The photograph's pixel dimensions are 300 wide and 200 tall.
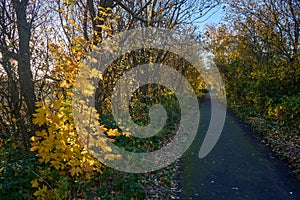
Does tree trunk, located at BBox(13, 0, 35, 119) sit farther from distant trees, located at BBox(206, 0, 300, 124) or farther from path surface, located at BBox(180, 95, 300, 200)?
distant trees, located at BBox(206, 0, 300, 124)

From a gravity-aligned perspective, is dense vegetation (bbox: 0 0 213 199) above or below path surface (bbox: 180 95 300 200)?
above

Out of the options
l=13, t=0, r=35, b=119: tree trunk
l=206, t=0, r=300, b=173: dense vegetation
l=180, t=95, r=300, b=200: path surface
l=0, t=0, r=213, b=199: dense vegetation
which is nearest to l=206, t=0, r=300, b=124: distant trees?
l=206, t=0, r=300, b=173: dense vegetation

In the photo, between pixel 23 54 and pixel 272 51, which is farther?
pixel 272 51

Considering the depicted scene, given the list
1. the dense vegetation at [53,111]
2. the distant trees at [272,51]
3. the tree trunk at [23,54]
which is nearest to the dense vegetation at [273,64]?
the distant trees at [272,51]

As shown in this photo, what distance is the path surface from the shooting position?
453cm

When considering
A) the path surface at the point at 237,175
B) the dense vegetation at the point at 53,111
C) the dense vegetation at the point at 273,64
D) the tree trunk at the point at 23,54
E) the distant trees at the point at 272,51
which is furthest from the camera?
the distant trees at the point at 272,51

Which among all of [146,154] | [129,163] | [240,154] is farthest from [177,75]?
[129,163]

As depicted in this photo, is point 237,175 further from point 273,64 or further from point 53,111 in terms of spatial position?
point 273,64

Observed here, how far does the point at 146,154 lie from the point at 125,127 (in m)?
0.98

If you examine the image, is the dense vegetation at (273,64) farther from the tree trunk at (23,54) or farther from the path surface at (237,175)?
the tree trunk at (23,54)

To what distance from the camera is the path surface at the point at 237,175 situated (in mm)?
4527

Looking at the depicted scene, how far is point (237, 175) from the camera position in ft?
17.7

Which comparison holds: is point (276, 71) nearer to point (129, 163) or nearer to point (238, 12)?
point (238, 12)

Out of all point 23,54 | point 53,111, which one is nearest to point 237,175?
point 53,111
